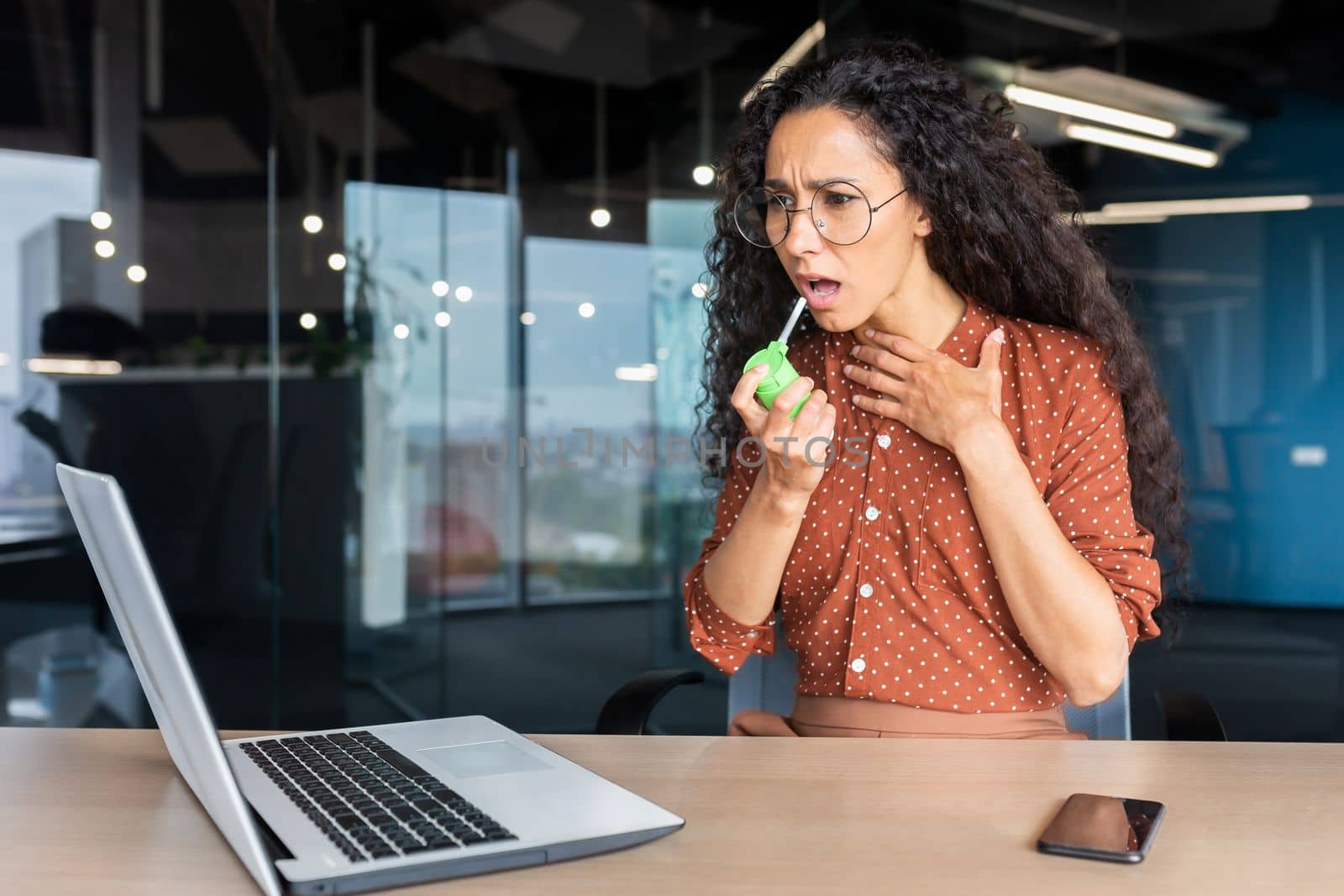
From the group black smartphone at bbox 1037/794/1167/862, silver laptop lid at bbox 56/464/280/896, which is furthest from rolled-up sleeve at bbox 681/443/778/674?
silver laptop lid at bbox 56/464/280/896

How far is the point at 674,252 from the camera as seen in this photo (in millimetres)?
Result: 3639

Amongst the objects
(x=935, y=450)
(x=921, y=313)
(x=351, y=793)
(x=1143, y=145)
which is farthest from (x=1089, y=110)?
(x=351, y=793)

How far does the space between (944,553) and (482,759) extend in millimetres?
749

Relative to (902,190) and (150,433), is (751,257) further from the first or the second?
(150,433)

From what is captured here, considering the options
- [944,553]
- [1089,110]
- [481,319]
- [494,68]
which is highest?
[494,68]

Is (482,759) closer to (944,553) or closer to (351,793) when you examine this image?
(351,793)

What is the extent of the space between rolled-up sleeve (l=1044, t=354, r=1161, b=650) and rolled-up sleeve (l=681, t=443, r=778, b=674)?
1.44 feet

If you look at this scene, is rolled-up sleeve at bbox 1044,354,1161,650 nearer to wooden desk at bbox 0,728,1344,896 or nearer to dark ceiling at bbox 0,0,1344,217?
wooden desk at bbox 0,728,1344,896

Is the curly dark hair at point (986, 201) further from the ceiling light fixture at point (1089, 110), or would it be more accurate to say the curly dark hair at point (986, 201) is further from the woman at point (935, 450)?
the ceiling light fixture at point (1089, 110)

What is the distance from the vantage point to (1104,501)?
1.53 meters

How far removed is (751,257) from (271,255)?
2107 millimetres

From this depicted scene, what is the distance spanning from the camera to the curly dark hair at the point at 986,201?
160cm

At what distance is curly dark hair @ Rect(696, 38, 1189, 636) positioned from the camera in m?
1.60

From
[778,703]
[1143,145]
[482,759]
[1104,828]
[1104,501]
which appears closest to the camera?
[1104,828]
